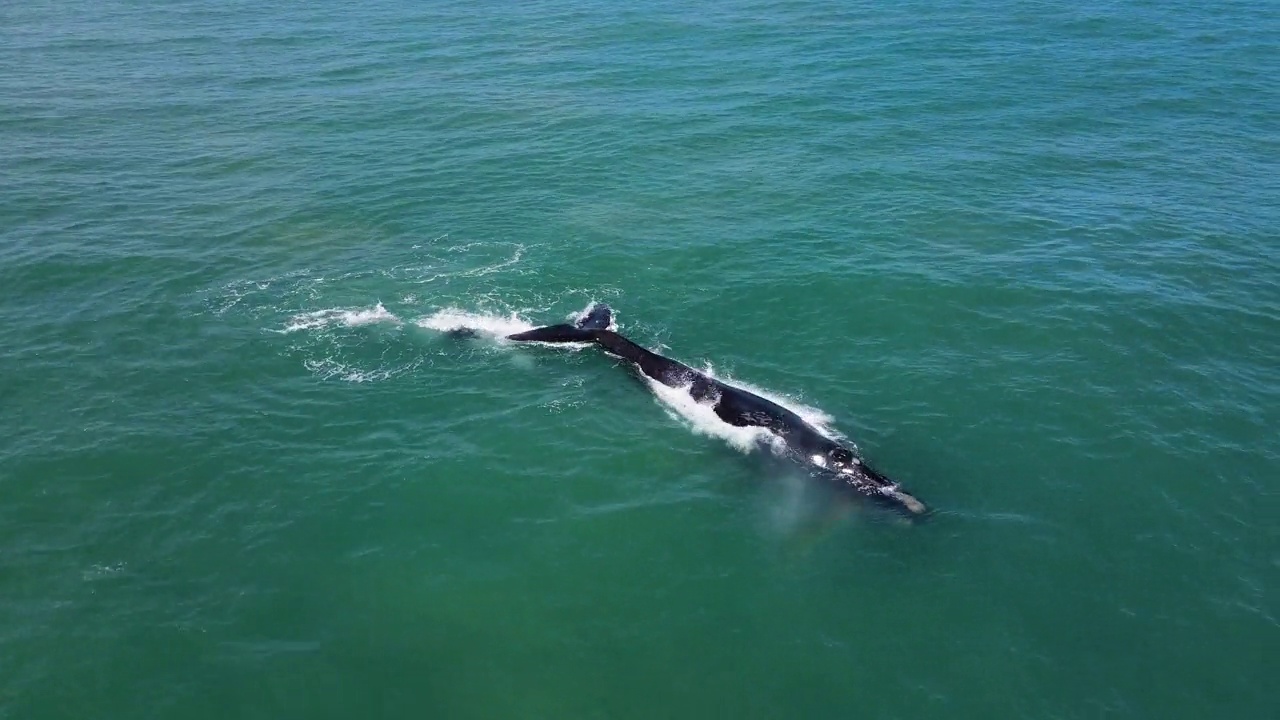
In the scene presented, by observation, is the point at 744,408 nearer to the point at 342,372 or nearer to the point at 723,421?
the point at 723,421

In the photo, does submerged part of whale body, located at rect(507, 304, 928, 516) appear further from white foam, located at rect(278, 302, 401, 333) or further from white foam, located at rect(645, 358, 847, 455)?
white foam, located at rect(278, 302, 401, 333)

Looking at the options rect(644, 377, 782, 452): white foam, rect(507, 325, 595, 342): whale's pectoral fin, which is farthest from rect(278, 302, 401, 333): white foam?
rect(644, 377, 782, 452): white foam

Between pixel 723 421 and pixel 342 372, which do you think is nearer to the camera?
pixel 723 421

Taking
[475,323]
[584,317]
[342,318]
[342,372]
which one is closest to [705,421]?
[584,317]

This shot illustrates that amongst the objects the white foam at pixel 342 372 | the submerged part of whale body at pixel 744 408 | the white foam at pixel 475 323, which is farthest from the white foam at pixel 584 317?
the white foam at pixel 342 372

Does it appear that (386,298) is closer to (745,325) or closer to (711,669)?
(745,325)

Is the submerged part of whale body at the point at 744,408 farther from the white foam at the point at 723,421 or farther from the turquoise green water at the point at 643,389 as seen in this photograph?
the turquoise green water at the point at 643,389
